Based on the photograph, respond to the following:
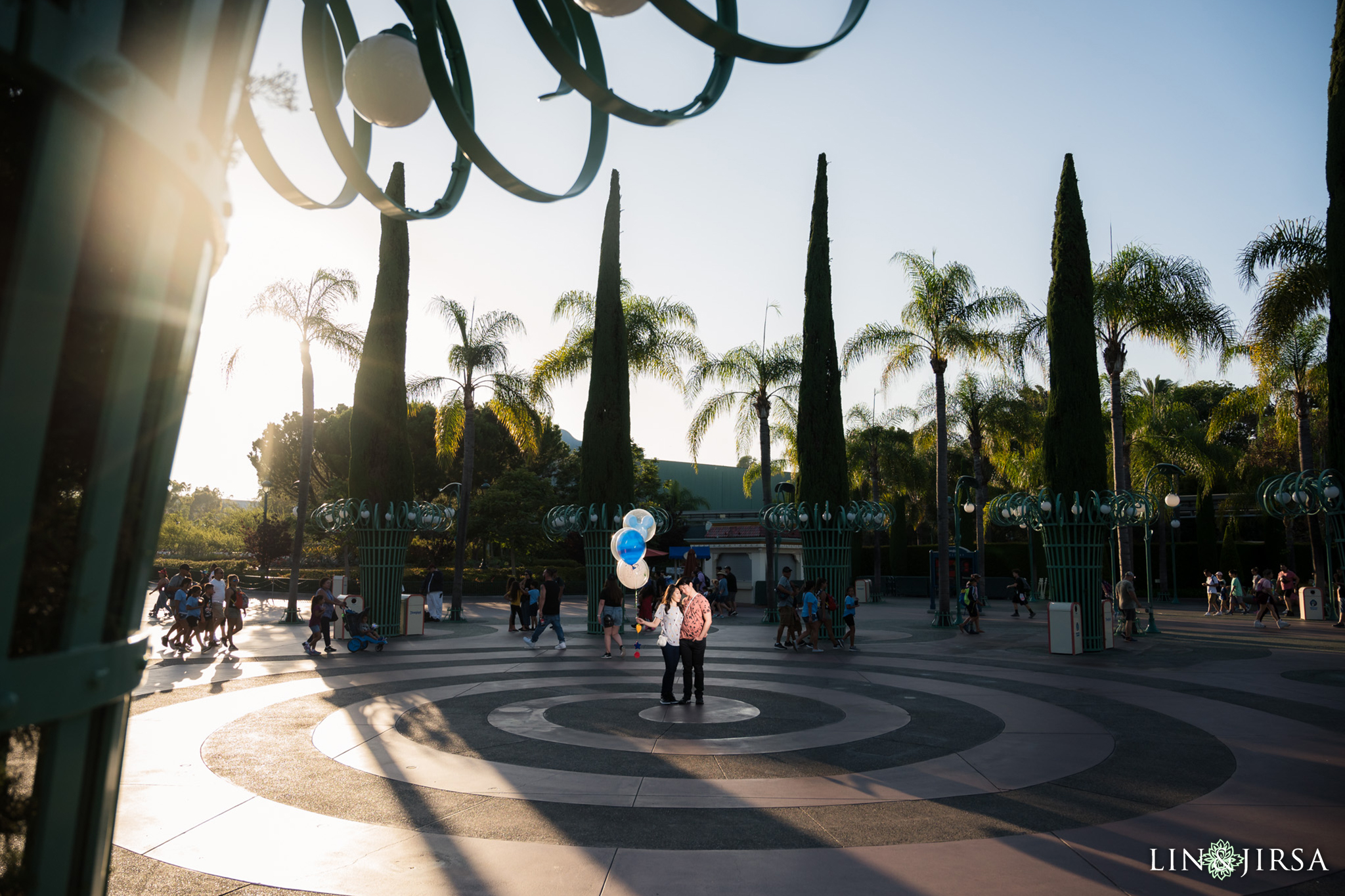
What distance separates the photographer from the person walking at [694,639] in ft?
35.5

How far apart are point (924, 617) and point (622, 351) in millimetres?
14158

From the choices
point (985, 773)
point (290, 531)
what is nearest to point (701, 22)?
point (985, 773)

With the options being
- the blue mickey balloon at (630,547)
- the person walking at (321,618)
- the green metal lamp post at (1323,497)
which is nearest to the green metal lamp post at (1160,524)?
the green metal lamp post at (1323,497)

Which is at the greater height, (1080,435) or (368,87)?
(1080,435)

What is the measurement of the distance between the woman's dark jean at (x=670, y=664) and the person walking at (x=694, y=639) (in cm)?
7

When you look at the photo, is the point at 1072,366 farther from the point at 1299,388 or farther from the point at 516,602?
the point at 1299,388

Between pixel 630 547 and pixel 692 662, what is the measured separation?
3989 millimetres

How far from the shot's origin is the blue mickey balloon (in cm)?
1476

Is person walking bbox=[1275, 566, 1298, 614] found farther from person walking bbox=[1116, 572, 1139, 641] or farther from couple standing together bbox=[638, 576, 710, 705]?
couple standing together bbox=[638, 576, 710, 705]

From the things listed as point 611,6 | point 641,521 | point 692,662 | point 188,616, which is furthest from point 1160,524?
point 611,6

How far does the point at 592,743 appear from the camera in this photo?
8.74 metres

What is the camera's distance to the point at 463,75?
13.4 ft

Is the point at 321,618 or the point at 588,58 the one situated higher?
the point at 588,58

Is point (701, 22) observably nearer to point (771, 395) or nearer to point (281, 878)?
point (281, 878)
